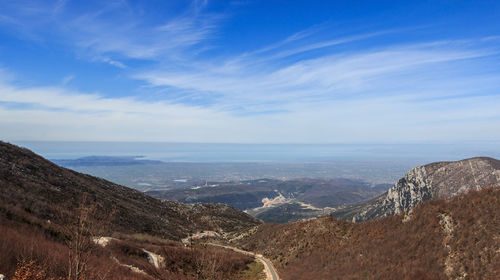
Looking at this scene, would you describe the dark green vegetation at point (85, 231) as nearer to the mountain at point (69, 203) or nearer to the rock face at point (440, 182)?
the mountain at point (69, 203)

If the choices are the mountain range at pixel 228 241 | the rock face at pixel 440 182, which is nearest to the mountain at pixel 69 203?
the mountain range at pixel 228 241

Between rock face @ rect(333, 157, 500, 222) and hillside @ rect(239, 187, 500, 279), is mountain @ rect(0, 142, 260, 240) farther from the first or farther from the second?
rock face @ rect(333, 157, 500, 222)

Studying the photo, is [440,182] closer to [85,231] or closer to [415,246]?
[415,246]

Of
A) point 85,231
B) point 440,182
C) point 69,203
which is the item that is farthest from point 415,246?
point 440,182

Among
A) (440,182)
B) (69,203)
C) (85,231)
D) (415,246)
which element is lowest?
(440,182)

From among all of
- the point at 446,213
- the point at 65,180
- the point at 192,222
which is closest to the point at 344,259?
the point at 446,213

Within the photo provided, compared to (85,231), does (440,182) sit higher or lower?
lower

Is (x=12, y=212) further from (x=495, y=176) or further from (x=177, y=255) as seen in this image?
(x=495, y=176)

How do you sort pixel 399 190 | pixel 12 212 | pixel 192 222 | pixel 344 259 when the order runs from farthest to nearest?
1. pixel 399 190
2. pixel 192 222
3. pixel 344 259
4. pixel 12 212
